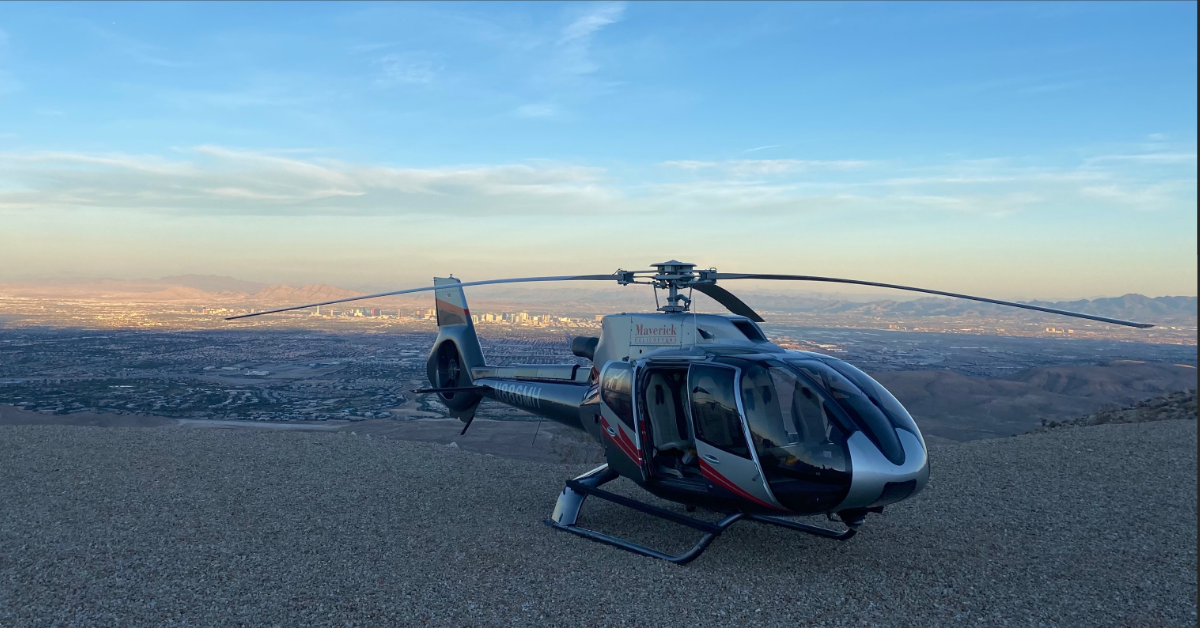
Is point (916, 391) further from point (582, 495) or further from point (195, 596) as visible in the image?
point (195, 596)

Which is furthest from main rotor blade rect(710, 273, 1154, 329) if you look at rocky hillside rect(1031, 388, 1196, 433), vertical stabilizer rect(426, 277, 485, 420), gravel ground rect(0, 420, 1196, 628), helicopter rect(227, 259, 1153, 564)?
rocky hillside rect(1031, 388, 1196, 433)

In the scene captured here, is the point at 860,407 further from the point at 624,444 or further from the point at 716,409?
the point at 624,444

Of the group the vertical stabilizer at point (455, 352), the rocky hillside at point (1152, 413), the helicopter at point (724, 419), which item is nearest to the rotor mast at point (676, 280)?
the helicopter at point (724, 419)

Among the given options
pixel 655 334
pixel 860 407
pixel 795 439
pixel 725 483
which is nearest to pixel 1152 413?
pixel 860 407

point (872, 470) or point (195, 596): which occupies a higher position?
point (872, 470)

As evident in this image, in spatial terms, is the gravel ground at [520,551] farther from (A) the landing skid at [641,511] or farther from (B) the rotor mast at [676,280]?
(B) the rotor mast at [676,280]

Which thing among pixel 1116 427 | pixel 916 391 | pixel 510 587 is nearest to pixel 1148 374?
pixel 916 391
